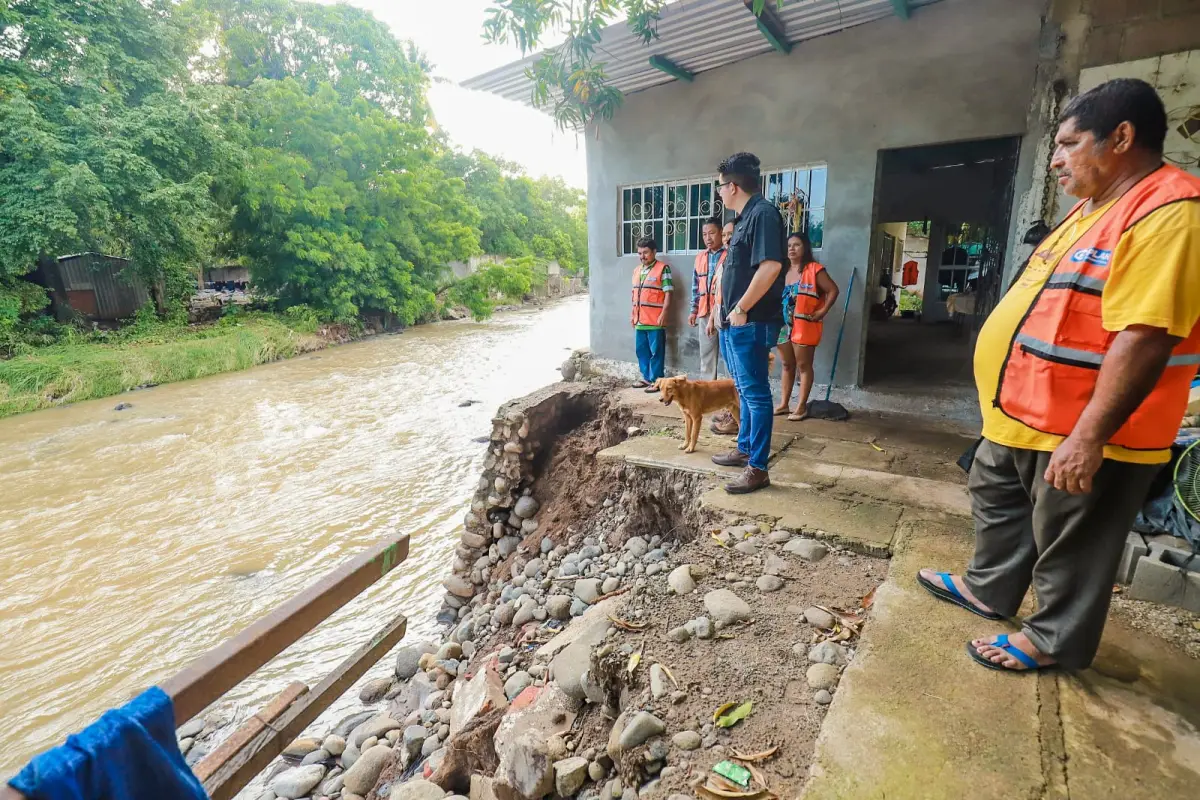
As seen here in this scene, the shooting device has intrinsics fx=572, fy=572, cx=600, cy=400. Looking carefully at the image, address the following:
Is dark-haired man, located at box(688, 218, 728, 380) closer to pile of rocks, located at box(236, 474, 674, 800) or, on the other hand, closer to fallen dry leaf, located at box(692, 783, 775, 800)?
pile of rocks, located at box(236, 474, 674, 800)

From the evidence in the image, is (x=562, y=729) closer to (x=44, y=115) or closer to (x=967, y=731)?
(x=967, y=731)

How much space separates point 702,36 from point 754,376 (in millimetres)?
3854

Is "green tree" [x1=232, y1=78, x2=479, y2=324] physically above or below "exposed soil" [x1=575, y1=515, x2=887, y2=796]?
above

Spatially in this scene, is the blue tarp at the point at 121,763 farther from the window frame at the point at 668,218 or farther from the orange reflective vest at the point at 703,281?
the window frame at the point at 668,218

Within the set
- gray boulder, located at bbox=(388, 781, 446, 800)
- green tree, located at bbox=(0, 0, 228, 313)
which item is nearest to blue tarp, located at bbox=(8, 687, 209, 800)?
gray boulder, located at bbox=(388, 781, 446, 800)

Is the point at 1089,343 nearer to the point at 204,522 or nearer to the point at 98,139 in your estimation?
the point at 204,522

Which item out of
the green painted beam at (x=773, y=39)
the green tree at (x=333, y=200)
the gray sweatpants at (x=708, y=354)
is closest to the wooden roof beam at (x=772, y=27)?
the green painted beam at (x=773, y=39)

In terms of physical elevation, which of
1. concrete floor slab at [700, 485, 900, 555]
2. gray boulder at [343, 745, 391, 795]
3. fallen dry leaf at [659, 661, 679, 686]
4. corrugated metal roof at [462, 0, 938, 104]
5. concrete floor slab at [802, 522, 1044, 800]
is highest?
corrugated metal roof at [462, 0, 938, 104]

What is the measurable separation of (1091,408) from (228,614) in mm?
6366

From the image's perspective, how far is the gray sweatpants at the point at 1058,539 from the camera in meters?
1.68

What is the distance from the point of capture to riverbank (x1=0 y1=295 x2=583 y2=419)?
457 inches

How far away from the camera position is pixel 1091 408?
5.19ft

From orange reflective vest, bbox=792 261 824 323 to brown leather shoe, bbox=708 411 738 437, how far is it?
1259 millimetres

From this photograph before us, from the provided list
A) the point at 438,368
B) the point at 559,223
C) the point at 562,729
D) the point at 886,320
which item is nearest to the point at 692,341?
the point at 562,729
